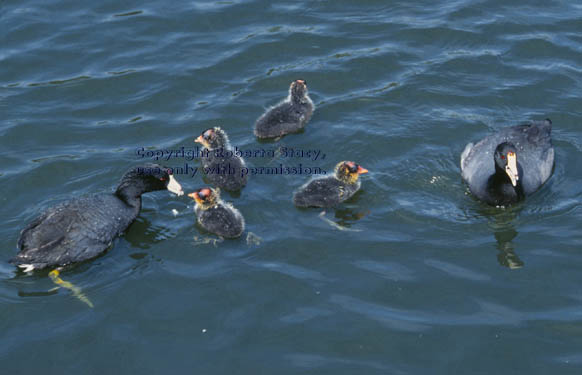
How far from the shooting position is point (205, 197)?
7.86 metres

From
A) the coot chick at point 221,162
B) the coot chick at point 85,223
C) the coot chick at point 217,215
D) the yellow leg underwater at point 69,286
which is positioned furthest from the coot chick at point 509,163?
the yellow leg underwater at point 69,286

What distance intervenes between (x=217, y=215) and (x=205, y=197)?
0.34 m

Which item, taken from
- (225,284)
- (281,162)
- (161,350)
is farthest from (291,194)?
(161,350)

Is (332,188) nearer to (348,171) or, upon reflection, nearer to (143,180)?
(348,171)

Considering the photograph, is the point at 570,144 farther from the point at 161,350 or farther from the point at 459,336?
the point at 161,350

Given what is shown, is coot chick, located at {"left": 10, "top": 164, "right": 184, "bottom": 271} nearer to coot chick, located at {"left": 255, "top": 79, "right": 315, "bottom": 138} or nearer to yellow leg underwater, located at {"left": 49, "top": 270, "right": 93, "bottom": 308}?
yellow leg underwater, located at {"left": 49, "top": 270, "right": 93, "bottom": 308}

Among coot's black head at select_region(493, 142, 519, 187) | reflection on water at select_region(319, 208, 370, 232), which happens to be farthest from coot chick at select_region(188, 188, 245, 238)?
coot's black head at select_region(493, 142, 519, 187)

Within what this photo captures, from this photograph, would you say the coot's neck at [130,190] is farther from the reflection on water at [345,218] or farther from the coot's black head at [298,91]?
the coot's black head at [298,91]

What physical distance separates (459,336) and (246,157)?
403 centimetres

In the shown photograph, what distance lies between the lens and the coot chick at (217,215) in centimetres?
752

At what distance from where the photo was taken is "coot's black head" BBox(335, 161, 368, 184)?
8.21 metres

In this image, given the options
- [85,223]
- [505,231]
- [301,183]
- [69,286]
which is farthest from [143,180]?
[505,231]

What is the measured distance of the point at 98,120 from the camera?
10.1m

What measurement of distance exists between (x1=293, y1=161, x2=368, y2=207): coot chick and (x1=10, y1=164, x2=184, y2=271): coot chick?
1.48 m
